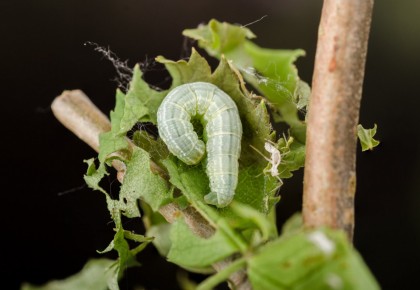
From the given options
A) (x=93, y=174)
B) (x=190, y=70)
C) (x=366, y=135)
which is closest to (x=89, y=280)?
(x=93, y=174)

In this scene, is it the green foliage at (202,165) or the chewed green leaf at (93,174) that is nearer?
the green foliage at (202,165)

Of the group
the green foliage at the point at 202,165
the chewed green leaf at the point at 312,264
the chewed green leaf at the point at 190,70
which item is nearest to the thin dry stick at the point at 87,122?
the green foliage at the point at 202,165

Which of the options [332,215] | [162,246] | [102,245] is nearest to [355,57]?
[332,215]

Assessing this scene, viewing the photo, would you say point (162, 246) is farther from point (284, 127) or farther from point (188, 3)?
point (188, 3)

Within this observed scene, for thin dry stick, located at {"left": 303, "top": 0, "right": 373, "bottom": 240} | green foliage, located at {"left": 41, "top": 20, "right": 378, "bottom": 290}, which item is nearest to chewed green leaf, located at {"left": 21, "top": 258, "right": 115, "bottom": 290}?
green foliage, located at {"left": 41, "top": 20, "right": 378, "bottom": 290}

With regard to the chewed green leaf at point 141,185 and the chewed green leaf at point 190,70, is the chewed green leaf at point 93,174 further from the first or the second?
the chewed green leaf at point 190,70
